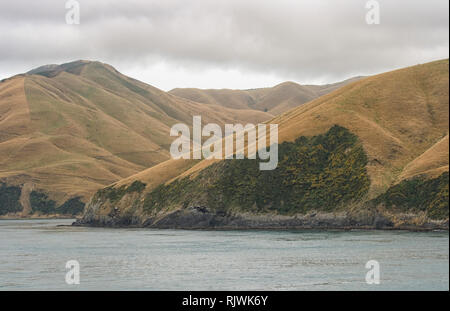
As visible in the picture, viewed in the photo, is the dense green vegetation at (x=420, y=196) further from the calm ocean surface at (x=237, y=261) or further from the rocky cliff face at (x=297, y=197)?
the calm ocean surface at (x=237, y=261)

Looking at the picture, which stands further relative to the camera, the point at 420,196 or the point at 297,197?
the point at 297,197

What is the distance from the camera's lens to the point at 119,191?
7032 inches

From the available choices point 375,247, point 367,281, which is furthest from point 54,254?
point 367,281

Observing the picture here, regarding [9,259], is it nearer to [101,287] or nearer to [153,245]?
[153,245]

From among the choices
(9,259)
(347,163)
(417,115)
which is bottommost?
(9,259)

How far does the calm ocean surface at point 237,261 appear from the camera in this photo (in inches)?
2557

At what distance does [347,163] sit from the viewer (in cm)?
14262

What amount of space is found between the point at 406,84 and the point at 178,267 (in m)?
107

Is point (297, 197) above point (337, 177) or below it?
below

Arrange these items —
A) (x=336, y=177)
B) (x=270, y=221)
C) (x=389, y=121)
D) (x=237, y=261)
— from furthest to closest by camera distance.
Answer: (x=389, y=121), (x=270, y=221), (x=336, y=177), (x=237, y=261)

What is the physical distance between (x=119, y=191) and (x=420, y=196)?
8738 cm

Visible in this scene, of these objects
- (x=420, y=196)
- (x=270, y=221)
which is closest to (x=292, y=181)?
(x=270, y=221)

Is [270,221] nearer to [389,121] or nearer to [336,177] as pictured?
[336,177]

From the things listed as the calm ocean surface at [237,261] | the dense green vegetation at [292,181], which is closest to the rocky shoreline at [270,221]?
the dense green vegetation at [292,181]
